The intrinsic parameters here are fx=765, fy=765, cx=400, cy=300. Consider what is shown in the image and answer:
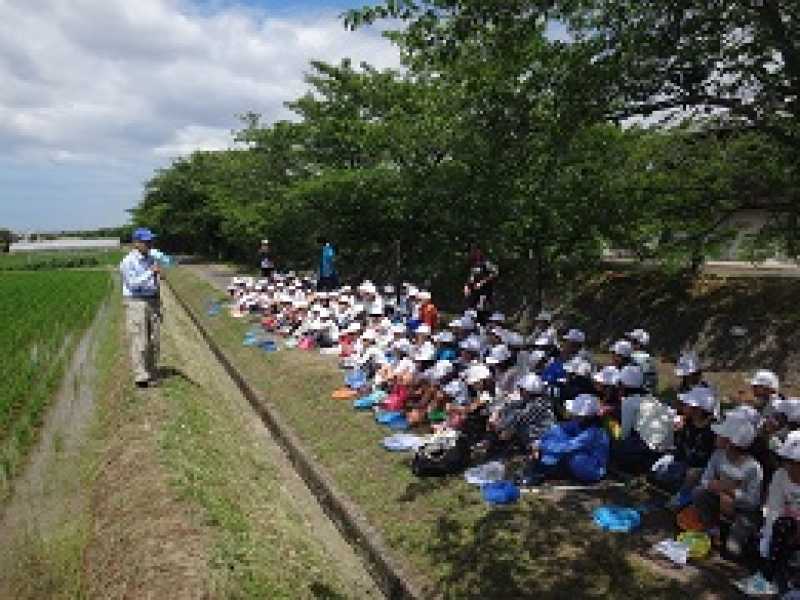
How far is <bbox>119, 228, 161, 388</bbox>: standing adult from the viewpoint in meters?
9.42

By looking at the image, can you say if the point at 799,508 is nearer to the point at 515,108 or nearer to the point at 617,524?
the point at 617,524

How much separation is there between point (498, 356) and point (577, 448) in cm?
192

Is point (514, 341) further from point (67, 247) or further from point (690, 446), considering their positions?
point (67, 247)

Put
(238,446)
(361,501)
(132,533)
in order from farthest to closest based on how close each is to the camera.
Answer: (238,446)
(361,501)
(132,533)

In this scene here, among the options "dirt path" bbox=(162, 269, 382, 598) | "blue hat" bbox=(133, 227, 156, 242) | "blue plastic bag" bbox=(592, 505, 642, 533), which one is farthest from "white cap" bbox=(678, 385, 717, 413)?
"blue hat" bbox=(133, 227, 156, 242)

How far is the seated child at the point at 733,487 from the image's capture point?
17.4ft

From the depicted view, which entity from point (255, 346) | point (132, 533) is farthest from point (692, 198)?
point (255, 346)

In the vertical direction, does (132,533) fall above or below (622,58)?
below

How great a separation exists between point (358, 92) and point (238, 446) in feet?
43.8

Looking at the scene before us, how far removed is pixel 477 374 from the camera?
8094mm

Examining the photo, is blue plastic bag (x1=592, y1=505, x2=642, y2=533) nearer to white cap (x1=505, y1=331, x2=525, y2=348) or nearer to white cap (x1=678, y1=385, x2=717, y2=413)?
white cap (x1=678, y1=385, x2=717, y2=413)

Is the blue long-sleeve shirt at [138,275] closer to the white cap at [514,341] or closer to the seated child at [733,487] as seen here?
the white cap at [514,341]

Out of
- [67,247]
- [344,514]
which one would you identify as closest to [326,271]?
[344,514]

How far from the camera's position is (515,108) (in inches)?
290
